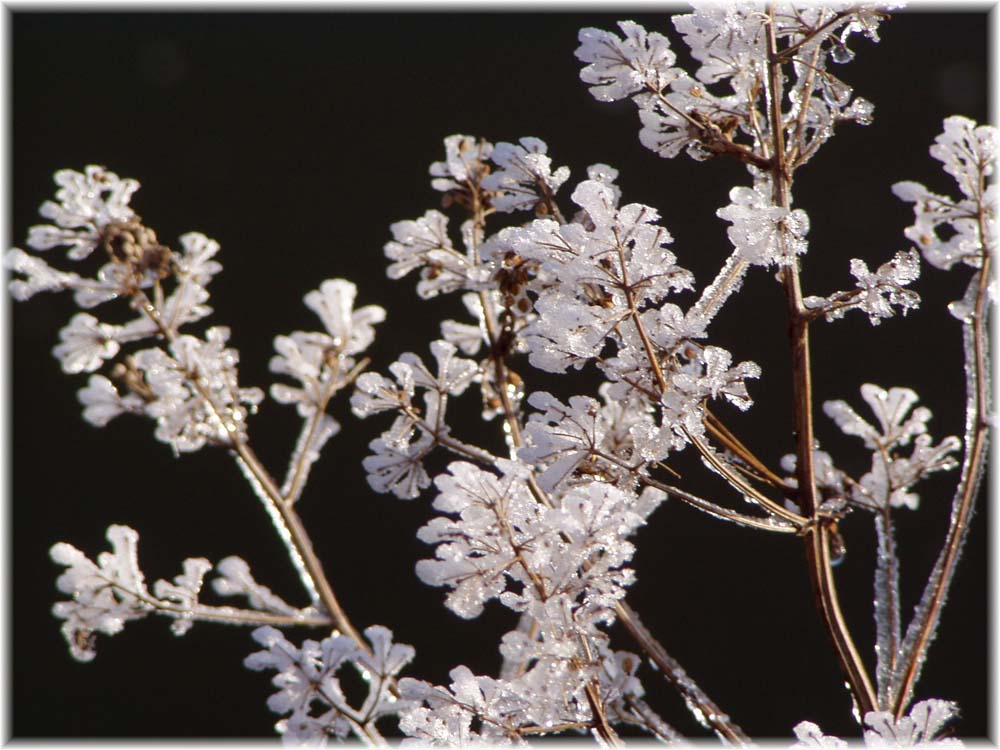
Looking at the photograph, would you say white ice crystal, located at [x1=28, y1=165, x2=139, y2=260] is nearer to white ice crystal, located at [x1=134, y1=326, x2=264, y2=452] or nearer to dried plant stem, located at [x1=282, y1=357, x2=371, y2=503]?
white ice crystal, located at [x1=134, y1=326, x2=264, y2=452]

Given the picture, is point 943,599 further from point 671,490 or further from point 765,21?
point 765,21

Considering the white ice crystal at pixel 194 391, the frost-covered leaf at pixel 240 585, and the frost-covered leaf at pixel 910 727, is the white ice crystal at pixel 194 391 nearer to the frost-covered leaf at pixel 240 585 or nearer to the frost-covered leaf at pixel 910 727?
the frost-covered leaf at pixel 240 585

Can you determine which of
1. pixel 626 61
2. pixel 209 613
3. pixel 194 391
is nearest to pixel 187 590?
pixel 209 613

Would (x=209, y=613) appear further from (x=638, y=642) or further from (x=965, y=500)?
(x=965, y=500)

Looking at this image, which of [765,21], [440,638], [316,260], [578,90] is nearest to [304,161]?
[316,260]

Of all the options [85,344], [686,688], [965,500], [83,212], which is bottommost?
[686,688]

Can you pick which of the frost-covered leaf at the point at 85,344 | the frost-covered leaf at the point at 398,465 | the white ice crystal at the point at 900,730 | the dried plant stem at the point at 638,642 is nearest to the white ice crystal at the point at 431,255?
the dried plant stem at the point at 638,642
